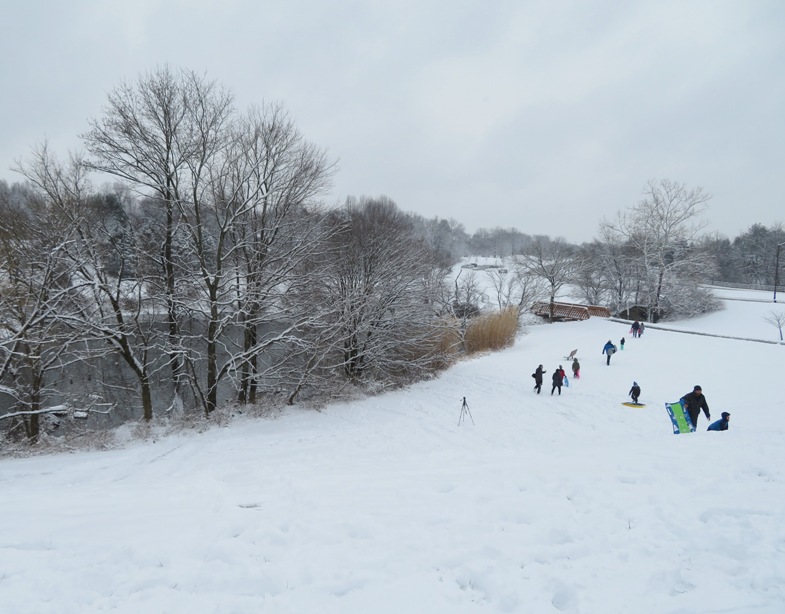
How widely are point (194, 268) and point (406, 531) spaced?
1251cm

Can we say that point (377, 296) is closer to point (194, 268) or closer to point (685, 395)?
point (194, 268)

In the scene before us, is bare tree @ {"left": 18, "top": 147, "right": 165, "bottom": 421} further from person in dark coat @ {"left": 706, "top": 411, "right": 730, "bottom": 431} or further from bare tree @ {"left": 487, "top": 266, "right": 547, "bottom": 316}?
bare tree @ {"left": 487, "top": 266, "right": 547, "bottom": 316}

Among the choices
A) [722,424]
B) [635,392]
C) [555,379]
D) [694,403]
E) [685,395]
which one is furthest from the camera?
[555,379]

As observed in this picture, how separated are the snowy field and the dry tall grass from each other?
55.4 feet

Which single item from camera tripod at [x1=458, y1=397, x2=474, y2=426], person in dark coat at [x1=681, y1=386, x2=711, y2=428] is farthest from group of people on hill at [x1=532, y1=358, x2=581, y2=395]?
Answer: person in dark coat at [x1=681, y1=386, x2=711, y2=428]

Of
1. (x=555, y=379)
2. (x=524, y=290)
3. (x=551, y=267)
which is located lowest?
(x=555, y=379)

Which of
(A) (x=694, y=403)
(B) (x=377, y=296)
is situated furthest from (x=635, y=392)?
(B) (x=377, y=296)

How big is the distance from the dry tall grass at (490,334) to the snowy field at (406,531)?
16883 millimetres

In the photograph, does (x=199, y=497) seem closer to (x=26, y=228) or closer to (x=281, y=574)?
(x=281, y=574)

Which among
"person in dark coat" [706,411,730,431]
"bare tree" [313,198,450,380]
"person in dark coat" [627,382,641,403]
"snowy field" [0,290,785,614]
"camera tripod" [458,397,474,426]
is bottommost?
"camera tripod" [458,397,474,426]

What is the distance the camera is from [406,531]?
198 inches

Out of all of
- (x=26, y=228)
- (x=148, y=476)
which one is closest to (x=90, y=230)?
(x=26, y=228)

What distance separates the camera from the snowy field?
388cm

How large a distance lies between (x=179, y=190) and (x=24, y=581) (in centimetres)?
1186
